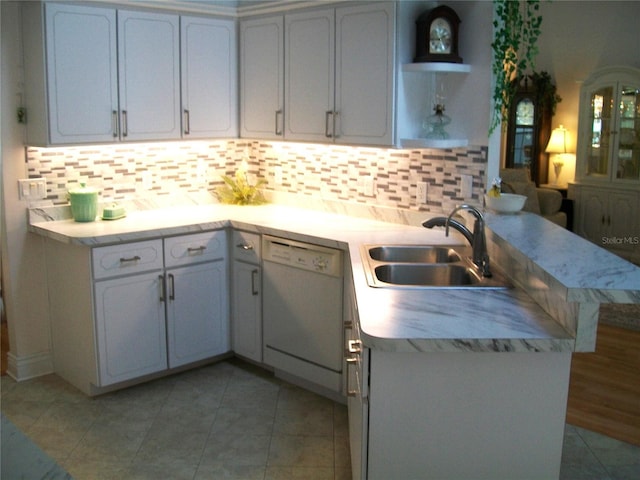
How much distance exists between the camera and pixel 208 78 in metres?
4.34

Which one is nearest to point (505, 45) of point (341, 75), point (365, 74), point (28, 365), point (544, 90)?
point (365, 74)

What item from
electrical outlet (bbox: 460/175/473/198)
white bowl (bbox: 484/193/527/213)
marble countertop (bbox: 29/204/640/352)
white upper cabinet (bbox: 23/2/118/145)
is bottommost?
marble countertop (bbox: 29/204/640/352)

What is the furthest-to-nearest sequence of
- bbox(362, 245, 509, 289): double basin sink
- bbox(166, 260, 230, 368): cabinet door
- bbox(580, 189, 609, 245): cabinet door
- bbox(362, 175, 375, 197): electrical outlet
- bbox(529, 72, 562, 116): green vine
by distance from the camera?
1. bbox(529, 72, 562, 116): green vine
2. bbox(580, 189, 609, 245): cabinet door
3. bbox(362, 175, 375, 197): electrical outlet
4. bbox(166, 260, 230, 368): cabinet door
5. bbox(362, 245, 509, 289): double basin sink

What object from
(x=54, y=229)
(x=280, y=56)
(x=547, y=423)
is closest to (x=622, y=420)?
(x=547, y=423)

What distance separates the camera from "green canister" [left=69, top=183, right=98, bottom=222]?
3.97 m

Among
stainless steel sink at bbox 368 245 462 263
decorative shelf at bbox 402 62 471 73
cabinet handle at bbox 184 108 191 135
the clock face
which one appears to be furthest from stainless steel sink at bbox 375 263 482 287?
cabinet handle at bbox 184 108 191 135

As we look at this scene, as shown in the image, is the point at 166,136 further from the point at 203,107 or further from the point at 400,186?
the point at 400,186

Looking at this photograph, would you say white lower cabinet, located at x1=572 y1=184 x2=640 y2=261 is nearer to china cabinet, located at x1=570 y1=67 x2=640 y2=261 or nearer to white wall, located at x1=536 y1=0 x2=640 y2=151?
china cabinet, located at x1=570 y1=67 x2=640 y2=261

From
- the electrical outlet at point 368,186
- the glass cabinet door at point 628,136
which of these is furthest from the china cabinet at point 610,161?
the electrical outlet at point 368,186

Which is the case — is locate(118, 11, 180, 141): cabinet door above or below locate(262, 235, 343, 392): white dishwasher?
above

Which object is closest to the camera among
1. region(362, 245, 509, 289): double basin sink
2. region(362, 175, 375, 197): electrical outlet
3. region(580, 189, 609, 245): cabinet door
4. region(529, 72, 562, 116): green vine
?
region(362, 245, 509, 289): double basin sink

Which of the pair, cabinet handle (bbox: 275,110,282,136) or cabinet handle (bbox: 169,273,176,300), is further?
cabinet handle (bbox: 275,110,282,136)

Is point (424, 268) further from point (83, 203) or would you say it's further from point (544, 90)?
point (544, 90)

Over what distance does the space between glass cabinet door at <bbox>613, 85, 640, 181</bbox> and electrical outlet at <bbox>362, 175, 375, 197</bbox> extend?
4548 millimetres
